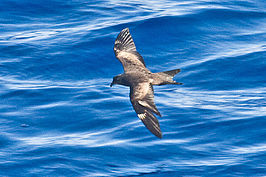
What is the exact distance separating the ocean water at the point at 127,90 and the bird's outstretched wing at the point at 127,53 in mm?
1224

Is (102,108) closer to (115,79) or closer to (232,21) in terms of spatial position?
(115,79)

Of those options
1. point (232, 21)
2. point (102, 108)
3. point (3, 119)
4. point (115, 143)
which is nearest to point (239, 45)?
point (232, 21)

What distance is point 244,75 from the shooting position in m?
13.2

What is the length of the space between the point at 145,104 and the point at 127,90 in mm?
3863

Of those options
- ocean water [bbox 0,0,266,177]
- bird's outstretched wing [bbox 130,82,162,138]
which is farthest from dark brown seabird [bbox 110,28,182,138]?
ocean water [bbox 0,0,266,177]

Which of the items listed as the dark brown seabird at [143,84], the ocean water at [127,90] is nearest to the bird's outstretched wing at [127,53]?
the dark brown seabird at [143,84]

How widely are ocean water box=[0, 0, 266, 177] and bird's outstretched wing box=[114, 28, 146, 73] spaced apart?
122 cm

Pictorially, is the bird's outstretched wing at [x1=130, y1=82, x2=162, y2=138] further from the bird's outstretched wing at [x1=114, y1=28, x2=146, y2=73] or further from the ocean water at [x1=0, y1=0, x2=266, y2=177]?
the ocean water at [x1=0, y1=0, x2=266, y2=177]

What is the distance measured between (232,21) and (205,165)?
253 inches

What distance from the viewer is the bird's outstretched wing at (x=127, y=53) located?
10.9 m

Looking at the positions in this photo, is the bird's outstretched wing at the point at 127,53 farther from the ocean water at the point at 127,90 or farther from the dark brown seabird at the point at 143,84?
the ocean water at the point at 127,90

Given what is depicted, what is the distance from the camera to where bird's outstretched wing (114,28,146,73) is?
35.9 feet

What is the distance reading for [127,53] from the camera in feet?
37.5

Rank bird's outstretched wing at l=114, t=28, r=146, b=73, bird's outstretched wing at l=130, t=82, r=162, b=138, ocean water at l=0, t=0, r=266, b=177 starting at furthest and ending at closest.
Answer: bird's outstretched wing at l=114, t=28, r=146, b=73 → ocean water at l=0, t=0, r=266, b=177 → bird's outstretched wing at l=130, t=82, r=162, b=138
